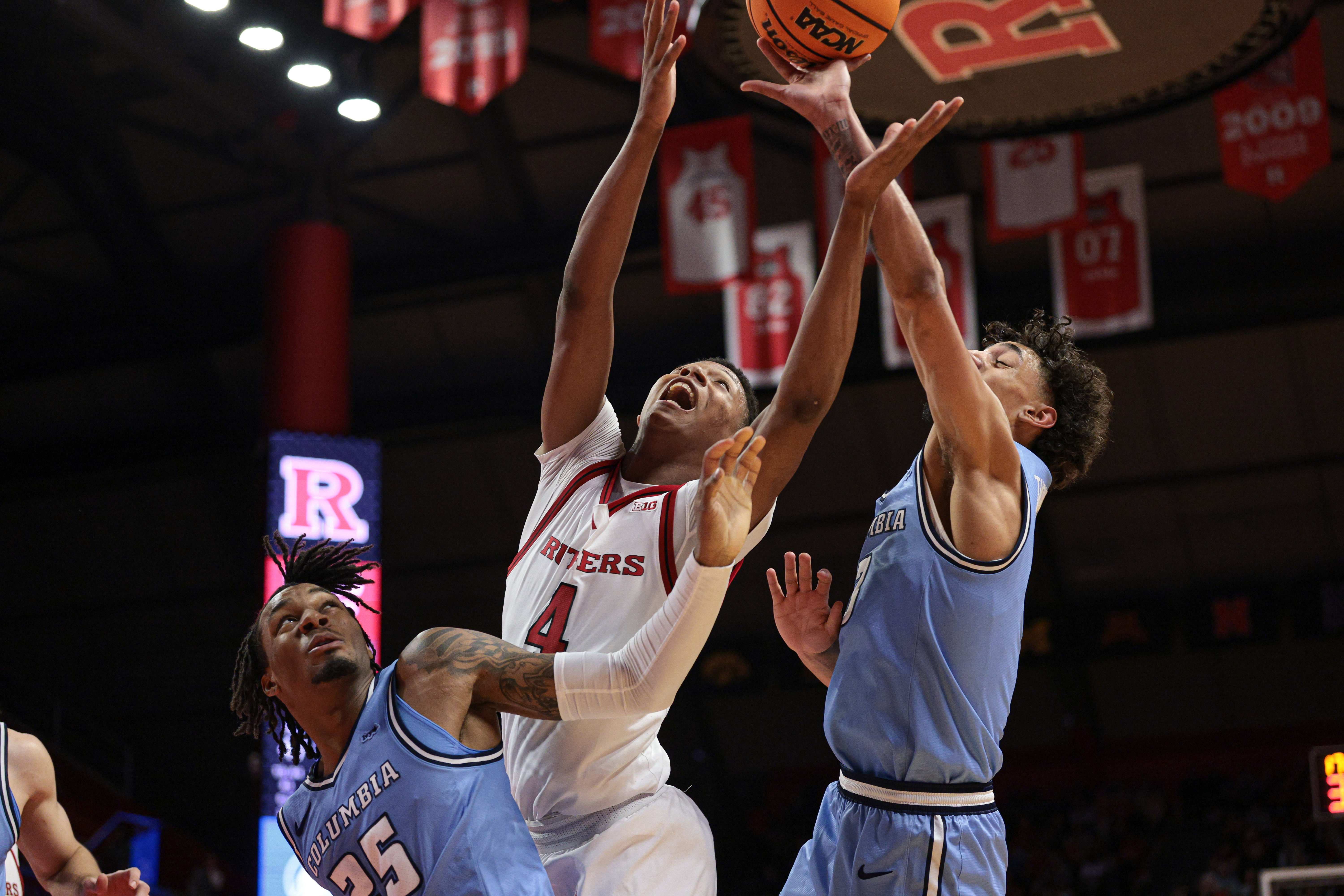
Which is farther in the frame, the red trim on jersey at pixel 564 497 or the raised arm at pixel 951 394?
the red trim on jersey at pixel 564 497

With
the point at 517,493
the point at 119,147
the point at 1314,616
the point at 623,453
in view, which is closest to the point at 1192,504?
the point at 1314,616

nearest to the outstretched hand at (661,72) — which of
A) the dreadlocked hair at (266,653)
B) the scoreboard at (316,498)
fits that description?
the dreadlocked hair at (266,653)

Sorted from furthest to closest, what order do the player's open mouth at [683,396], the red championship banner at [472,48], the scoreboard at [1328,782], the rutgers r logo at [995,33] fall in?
the red championship banner at [472,48] < the rutgers r logo at [995,33] < the scoreboard at [1328,782] < the player's open mouth at [683,396]

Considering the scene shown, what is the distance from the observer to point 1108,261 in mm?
12492

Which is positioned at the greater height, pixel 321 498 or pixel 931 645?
pixel 321 498

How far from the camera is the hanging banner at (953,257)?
12.7 m

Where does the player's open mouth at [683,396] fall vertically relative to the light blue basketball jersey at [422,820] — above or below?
above

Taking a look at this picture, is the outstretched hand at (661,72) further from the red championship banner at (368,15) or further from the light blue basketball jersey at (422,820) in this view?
the red championship banner at (368,15)

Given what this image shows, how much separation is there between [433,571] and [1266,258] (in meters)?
11.6

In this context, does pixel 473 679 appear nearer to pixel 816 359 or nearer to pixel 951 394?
pixel 816 359

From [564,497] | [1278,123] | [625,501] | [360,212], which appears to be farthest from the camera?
[360,212]

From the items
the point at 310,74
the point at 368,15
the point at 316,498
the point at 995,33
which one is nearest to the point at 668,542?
the point at 995,33

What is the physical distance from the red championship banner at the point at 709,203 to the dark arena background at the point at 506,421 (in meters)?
0.38

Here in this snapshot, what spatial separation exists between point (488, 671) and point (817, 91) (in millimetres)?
1751
